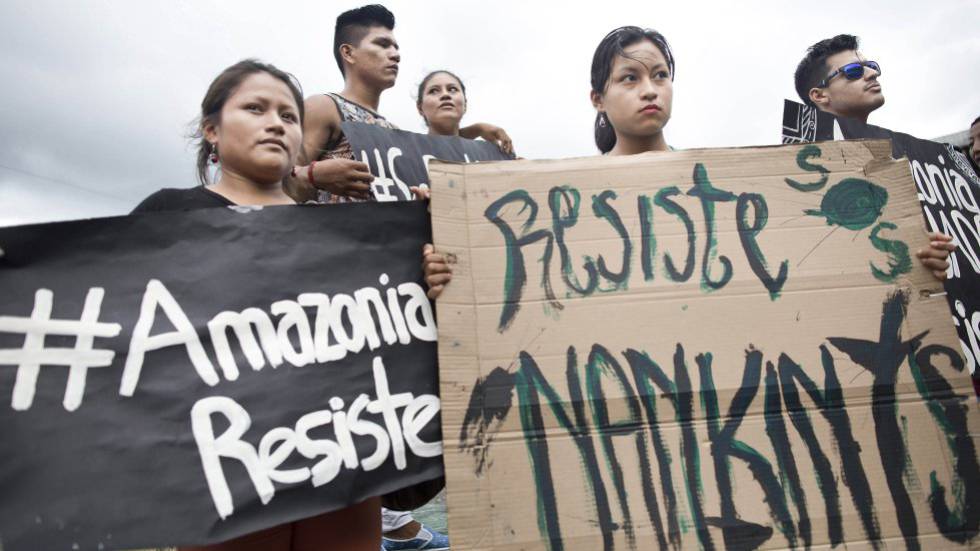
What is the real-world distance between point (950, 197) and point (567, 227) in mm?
1783

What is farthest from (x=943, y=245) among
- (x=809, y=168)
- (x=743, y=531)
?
(x=743, y=531)

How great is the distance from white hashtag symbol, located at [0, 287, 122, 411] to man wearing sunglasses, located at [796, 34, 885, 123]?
292 cm

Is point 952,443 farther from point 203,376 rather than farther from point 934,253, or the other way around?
point 203,376

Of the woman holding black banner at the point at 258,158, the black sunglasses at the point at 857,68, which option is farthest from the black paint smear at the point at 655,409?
the black sunglasses at the point at 857,68

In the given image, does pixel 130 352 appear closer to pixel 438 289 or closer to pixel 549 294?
pixel 438 289

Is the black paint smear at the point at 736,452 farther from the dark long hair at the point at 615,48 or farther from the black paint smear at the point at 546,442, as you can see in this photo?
the dark long hair at the point at 615,48

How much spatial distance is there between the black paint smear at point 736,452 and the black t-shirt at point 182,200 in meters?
1.29

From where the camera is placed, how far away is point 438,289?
1538 millimetres

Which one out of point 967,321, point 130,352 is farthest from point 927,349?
point 130,352

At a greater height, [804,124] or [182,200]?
[804,124]

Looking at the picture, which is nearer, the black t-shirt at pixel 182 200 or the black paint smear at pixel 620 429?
the black paint smear at pixel 620 429

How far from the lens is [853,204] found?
1684 millimetres

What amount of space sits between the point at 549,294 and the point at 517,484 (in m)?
0.46

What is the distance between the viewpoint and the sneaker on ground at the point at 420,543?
2.71 meters
